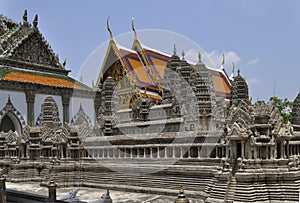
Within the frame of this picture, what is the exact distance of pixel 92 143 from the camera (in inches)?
705

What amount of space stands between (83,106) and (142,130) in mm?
13846

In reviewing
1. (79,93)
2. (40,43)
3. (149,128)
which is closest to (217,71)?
(79,93)

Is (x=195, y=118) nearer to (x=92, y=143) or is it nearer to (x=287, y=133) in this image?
(x=92, y=143)

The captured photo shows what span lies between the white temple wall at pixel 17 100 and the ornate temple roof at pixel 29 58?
0.93m

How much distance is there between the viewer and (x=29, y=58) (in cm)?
3259

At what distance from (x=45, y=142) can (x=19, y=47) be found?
43.6ft

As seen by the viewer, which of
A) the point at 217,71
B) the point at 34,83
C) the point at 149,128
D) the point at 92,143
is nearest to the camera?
the point at 92,143

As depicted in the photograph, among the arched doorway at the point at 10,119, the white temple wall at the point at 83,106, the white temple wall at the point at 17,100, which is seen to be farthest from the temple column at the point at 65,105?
the arched doorway at the point at 10,119

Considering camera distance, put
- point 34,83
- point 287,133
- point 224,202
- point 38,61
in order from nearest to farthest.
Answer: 1. point 224,202
2. point 287,133
3. point 34,83
4. point 38,61

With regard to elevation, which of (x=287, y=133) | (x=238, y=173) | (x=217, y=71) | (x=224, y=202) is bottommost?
(x=224, y=202)

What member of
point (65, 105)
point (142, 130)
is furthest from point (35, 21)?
point (142, 130)

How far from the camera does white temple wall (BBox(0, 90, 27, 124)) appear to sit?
29234 millimetres

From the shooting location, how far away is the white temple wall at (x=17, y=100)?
29.2 meters

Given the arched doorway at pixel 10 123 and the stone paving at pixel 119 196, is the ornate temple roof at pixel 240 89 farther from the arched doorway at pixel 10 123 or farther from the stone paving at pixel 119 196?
the arched doorway at pixel 10 123
